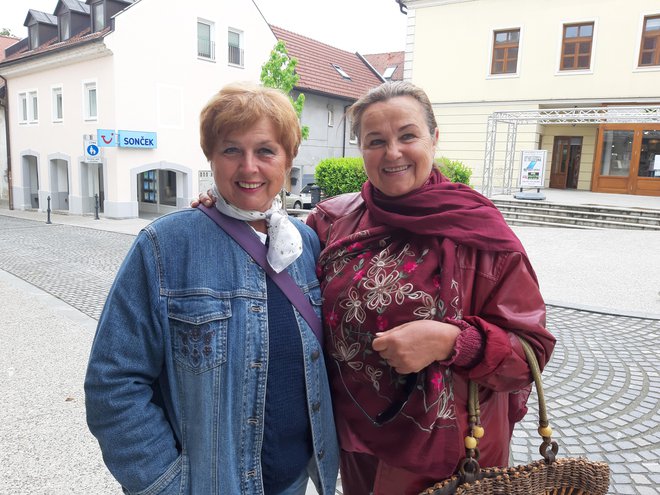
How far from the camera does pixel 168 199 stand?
22.7 m

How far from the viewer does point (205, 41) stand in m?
20.5

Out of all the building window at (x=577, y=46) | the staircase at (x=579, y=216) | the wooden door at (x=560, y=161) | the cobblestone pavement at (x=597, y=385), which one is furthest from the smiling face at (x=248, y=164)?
the wooden door at (x=560, y=161)

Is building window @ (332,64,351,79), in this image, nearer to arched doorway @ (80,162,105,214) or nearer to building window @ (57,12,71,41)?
building window @ (57,12,71,41)

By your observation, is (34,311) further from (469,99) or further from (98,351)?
(469,99)

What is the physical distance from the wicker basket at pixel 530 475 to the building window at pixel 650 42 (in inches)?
902

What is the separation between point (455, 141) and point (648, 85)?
777 centimetres

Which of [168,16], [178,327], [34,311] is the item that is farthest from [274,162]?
[168,16]

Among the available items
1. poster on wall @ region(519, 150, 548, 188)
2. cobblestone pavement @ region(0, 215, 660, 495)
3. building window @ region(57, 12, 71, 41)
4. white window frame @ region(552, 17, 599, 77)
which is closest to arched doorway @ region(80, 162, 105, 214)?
building window @ region(57, 12, 71, 41)

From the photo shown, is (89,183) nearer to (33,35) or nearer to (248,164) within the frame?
(33,35)

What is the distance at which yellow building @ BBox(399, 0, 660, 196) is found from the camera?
65.7ft

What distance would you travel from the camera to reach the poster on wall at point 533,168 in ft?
58.2

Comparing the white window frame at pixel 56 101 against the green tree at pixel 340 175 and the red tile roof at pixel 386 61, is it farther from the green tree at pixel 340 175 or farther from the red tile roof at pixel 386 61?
the red tile roof at pixel 386 61

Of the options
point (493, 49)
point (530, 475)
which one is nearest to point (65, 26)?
point (493, 49)

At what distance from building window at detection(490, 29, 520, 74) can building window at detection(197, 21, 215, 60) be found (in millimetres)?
12053
